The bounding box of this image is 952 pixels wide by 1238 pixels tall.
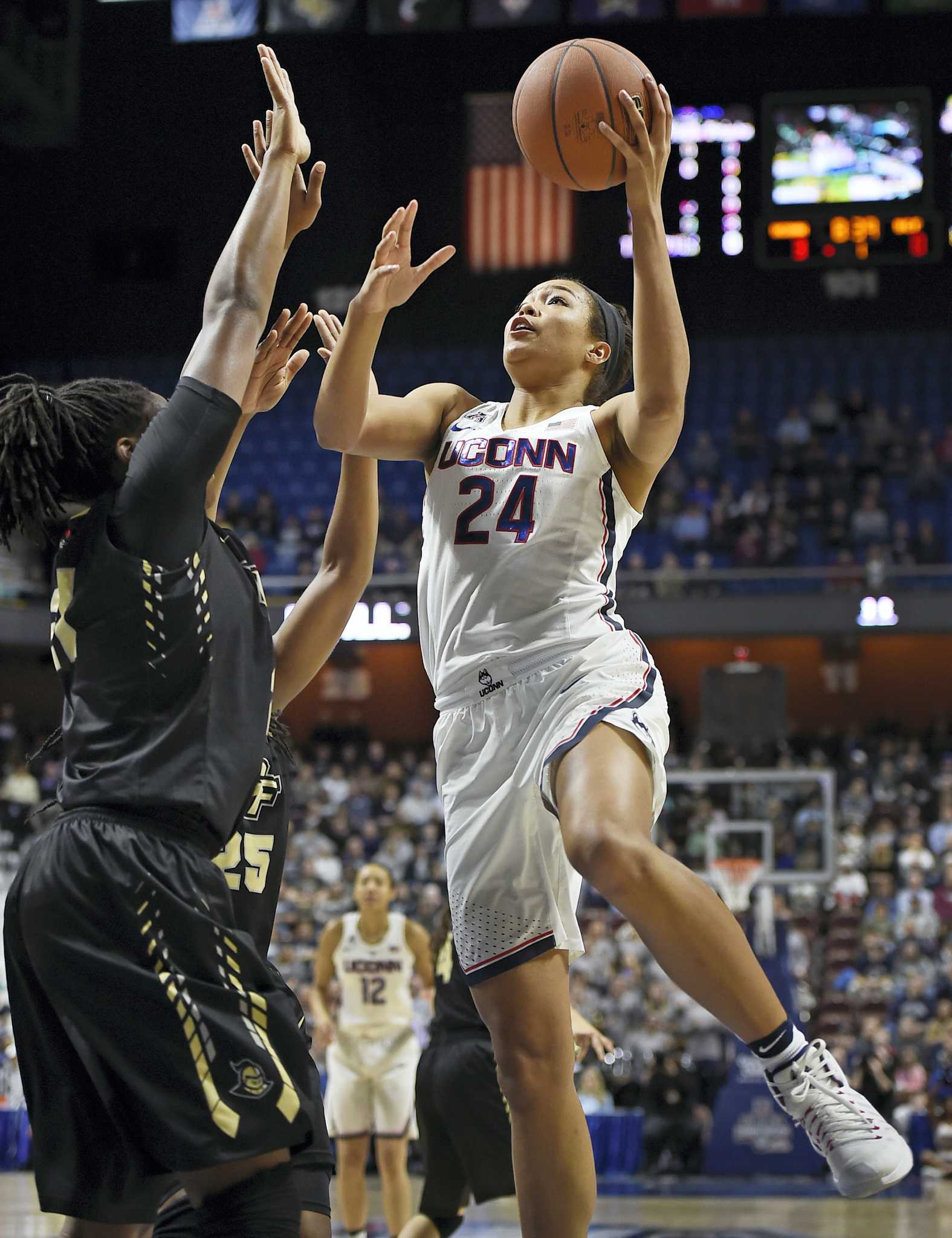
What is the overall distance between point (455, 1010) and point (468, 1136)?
49cm

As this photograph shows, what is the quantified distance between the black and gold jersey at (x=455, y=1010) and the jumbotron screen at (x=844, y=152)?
11.2 m

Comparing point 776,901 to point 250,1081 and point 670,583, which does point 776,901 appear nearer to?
point 670,583

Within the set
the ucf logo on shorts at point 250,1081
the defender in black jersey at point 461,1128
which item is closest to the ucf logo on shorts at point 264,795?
the ucf logo on shorts at point 250,1081

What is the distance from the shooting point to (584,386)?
13.5 ft

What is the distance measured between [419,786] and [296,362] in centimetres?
1534

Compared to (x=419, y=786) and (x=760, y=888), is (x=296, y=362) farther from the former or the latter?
(x=419, y=786)

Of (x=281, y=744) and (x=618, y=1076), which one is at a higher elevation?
(x=281, y=744)

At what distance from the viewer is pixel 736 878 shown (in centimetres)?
1292

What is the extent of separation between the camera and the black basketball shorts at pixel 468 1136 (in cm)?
581

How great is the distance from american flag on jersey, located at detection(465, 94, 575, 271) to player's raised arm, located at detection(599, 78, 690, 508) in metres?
17.5

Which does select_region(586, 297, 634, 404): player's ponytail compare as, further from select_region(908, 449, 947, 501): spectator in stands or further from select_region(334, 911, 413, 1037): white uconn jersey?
select_region(908, 449, 947, 501): spectator in stands

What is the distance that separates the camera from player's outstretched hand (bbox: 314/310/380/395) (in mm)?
3881

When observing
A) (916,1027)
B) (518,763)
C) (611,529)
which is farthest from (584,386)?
(916,1027)

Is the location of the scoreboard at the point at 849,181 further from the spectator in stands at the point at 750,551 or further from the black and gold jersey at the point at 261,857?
the black and gold jersey at the point at 261,857
